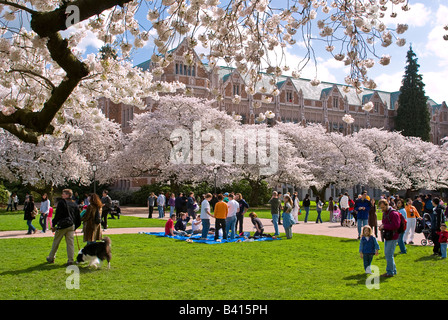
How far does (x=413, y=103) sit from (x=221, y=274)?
7042 centimetres

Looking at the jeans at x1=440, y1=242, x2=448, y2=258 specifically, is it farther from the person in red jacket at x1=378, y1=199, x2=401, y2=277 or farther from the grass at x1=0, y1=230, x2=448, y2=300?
the person in red jacket at x1=378, y1=199, x2=401, y2=277

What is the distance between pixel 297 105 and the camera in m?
71.4

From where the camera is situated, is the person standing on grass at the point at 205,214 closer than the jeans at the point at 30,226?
Yes

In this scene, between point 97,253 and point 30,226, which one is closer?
point 97,253

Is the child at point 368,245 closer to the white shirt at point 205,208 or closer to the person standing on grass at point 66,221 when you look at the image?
the person standing on grass at point 66,221

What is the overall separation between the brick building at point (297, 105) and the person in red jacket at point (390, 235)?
4245cm

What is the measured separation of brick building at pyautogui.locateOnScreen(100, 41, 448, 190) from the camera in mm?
54875

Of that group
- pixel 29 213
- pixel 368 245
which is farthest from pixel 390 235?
pixel 29 213

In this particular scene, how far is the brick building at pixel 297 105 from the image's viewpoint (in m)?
54.9

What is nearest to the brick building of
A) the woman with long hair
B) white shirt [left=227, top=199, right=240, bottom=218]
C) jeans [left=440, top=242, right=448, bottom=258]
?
white shirt [left=227, top=199, right=240, bottom=218]

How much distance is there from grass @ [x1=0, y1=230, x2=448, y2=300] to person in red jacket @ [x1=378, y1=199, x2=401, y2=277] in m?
0.31

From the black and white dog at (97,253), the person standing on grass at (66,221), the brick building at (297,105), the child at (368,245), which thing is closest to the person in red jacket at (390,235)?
the child at (368,245)

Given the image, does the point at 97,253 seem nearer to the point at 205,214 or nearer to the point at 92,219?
the point at 92,219
